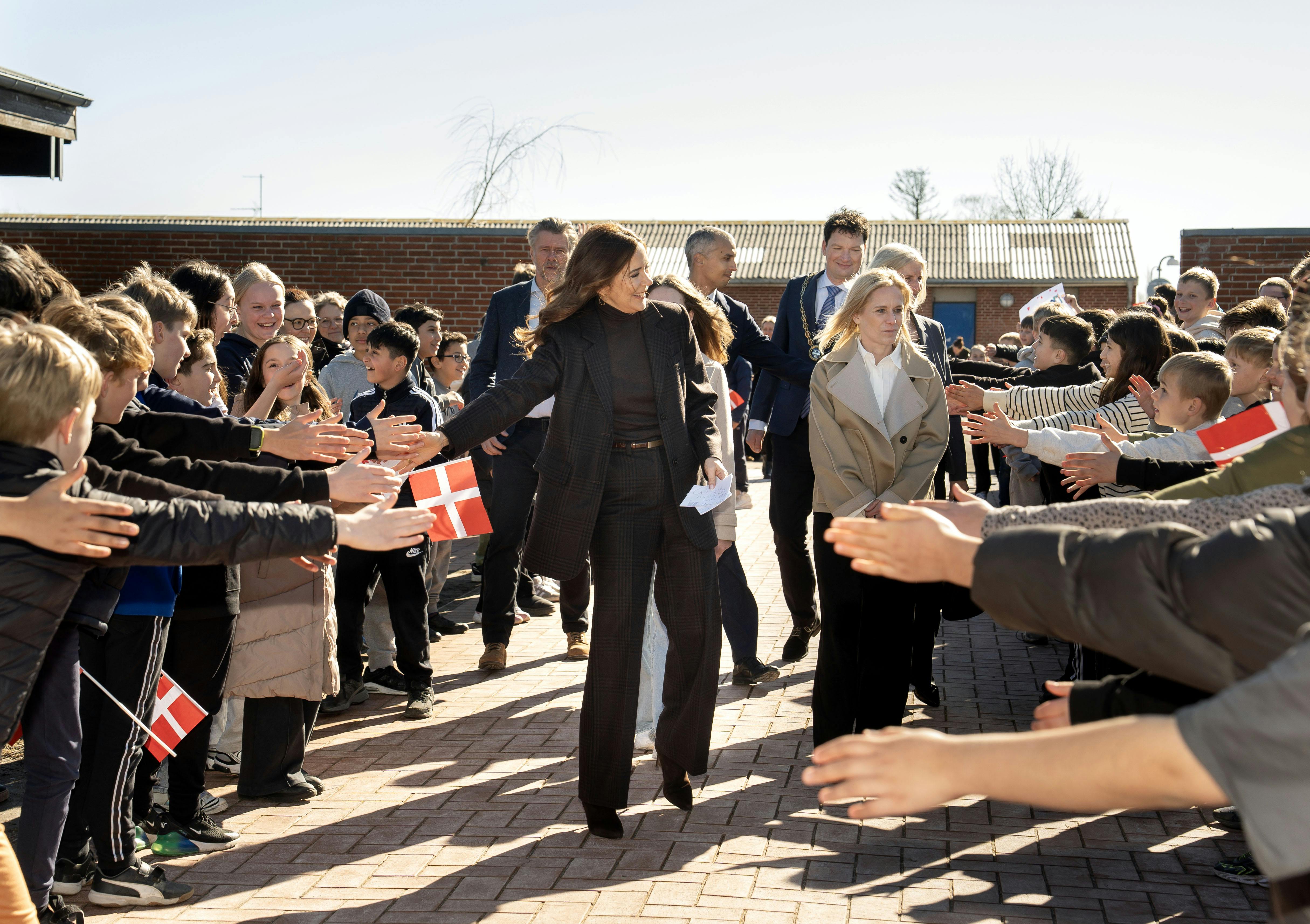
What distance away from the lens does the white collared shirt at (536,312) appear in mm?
6789

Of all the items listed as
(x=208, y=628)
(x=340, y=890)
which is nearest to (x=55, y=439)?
(x=208, y=628)

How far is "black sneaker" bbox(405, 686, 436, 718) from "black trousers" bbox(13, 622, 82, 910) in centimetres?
254

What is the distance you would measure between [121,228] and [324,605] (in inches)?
437

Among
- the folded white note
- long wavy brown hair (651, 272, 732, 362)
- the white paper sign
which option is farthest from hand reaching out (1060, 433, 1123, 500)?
the white paper sign

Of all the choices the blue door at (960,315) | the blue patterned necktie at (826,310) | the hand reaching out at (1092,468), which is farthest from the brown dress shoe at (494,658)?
the blue door at (960,315)

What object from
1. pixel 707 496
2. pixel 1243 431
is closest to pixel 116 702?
pixel 707 496

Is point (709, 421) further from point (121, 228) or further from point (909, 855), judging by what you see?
point (121, 228)

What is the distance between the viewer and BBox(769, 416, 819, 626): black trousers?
6.41m

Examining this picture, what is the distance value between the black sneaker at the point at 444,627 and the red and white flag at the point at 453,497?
3.38m

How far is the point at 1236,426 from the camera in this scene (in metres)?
3.80

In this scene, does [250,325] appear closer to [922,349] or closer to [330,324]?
[330,324]

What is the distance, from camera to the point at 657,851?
162 inches

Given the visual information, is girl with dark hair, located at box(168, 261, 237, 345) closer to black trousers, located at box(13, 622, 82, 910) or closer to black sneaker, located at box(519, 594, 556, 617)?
black trousers, located at box(13, 622, 82, 910)

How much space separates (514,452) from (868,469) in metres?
2.67
